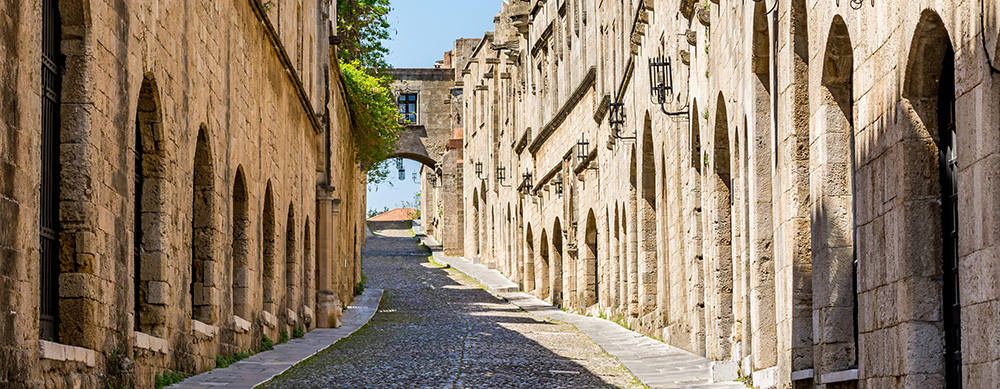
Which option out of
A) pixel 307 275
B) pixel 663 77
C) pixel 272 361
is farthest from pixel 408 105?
pixel 272 361

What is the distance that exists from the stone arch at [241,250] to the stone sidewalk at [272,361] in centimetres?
69

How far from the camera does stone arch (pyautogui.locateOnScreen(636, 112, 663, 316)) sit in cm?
2233

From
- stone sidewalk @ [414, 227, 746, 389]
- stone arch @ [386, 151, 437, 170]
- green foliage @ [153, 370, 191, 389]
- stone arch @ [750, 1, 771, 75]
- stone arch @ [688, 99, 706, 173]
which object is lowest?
stone sidewalk @ [414, 227, 746, 389]

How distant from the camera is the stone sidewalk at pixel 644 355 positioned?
13125mm

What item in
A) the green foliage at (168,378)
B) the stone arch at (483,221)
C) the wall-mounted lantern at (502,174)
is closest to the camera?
the green foliage at (168,378)

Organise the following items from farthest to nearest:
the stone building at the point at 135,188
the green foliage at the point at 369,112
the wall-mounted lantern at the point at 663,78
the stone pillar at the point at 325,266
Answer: the green foliage at the point at 369,112, the stone pillar at the point at 325,266, the wall-mounted lantern at the point at 663,78, the stone building at the point at 135,188

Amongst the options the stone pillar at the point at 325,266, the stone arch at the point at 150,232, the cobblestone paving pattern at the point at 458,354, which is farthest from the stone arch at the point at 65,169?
the stone pillar at the point at 325,266

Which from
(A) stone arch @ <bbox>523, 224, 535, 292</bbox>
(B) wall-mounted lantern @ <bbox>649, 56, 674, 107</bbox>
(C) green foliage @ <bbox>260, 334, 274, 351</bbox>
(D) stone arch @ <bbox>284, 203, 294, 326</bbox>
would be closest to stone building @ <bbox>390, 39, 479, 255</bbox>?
(A) stone arch @ <bbox>523, 224, 535, 292</bbox>

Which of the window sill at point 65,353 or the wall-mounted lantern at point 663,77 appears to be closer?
the window sill at point 65,353

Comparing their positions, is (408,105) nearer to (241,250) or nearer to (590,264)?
(590,264)

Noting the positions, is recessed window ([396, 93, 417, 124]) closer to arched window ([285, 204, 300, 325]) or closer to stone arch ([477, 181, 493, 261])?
stone arch ([477, 181, 493, 261])

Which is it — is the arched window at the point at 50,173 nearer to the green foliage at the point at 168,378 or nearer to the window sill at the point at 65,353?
the window sill at the point at 65,353

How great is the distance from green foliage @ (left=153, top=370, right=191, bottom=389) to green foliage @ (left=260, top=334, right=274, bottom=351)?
16.5ft

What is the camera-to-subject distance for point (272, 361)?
1573 centimetres
